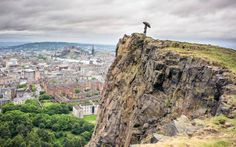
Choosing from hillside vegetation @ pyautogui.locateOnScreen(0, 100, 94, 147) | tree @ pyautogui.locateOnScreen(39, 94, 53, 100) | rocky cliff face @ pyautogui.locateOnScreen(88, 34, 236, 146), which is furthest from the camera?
tree @ pyautogui.locateOnScreen(39, 94, 53, 100)

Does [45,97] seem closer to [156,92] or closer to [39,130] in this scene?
[39,130]

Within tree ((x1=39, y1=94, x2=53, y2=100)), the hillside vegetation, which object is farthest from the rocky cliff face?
tree ((x1=39, y1=94, x2=53, y2=100))

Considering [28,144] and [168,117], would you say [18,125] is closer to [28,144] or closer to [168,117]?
[28,144]

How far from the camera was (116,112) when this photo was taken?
3553 centimetres

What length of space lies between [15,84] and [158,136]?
182 metres

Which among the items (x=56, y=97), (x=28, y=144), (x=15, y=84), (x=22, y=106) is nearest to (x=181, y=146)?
(x=28, y=144)

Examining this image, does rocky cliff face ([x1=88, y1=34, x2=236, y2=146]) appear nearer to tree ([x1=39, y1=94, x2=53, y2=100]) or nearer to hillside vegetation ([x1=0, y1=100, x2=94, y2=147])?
hillside vegetation ([x1=0, y1=100, x2=94, y2=147])

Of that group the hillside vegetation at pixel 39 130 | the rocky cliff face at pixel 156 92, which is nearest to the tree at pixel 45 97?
the hillside vegetation at pixel 39 130

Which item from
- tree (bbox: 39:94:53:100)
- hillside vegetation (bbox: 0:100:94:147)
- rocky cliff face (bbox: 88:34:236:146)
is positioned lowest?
tree (bbox: 39:94:53:100)

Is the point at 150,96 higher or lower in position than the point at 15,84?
higher

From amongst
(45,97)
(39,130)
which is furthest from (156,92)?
(45,97)

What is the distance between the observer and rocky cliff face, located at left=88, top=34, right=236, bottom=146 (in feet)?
76.9

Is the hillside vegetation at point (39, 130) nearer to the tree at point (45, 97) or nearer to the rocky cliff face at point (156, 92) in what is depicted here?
the tree at point (45, 97)

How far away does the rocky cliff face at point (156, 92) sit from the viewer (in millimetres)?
23439
